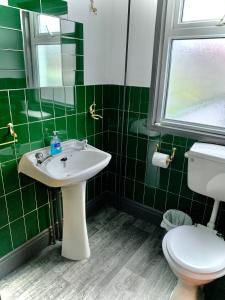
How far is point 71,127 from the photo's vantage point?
1.83 meters

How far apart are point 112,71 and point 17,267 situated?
1.74 metres

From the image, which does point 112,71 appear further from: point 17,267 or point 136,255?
point 17,267

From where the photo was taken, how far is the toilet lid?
48.2 inches

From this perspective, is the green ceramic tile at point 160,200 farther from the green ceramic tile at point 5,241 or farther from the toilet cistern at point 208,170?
the green ceramic tile at point 5,241

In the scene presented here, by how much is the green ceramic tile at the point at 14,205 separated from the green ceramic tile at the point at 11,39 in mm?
914

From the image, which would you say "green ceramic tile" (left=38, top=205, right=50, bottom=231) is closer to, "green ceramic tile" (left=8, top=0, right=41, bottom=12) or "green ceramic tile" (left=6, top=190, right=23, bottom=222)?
"green ceramic tile" (left=6, top=190, right=23, bottom=222)

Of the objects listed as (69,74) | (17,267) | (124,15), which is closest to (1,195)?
→ (17,267)

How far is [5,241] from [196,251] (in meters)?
1.25

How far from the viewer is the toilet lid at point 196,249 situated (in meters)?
1.23

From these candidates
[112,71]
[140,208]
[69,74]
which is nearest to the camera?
[69,74]

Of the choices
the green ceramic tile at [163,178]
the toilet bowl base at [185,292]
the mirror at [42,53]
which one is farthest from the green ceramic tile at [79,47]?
the toilet bowl base at [185,292]

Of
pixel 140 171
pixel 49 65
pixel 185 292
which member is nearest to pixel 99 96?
pixel 49 65

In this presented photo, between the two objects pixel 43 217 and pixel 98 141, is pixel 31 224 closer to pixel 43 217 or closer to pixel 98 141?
pixel 43 217

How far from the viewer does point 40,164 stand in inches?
58.6
